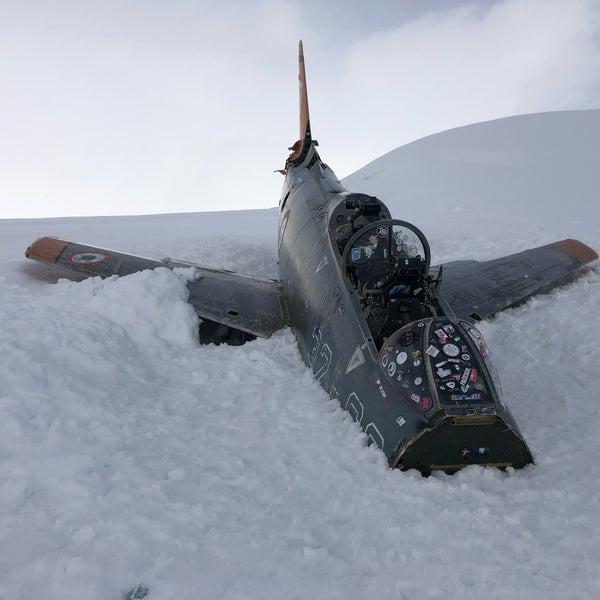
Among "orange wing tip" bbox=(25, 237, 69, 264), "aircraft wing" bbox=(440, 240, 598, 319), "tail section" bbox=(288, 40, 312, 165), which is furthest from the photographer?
"tail section" bbox=(288, 40, 312, 165)

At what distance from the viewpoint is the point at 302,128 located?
1483 centimetres

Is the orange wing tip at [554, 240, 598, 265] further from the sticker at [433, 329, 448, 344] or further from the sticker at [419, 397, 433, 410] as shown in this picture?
the sticker at [419, 397, 433, 410]

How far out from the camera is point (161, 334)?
26.7 feet

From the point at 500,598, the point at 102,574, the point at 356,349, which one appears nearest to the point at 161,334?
the point at 356,349

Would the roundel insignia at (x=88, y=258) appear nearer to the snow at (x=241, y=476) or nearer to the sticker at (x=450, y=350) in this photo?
the snow at (x=241, y=476)

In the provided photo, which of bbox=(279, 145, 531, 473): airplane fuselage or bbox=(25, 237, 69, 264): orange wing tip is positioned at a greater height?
bbox=(25, 237, 69, 264): orange wing tip

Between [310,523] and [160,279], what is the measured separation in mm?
6185

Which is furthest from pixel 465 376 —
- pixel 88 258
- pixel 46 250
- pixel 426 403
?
pixel 46 250

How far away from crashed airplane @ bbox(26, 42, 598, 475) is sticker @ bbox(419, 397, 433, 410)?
0.04 ft

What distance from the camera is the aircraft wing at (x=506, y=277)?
33.0 ft

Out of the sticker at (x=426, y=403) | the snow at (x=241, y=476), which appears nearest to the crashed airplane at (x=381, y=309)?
the sticker at (x=426, y=403)

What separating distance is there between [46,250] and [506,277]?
11490mm

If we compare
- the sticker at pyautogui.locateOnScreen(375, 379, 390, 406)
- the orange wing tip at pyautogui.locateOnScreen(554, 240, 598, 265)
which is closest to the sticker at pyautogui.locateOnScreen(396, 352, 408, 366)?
the sticker at pyautogui.locateOnScreen(375, 379, 390, 406)

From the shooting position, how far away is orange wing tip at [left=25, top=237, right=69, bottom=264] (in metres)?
11.6
